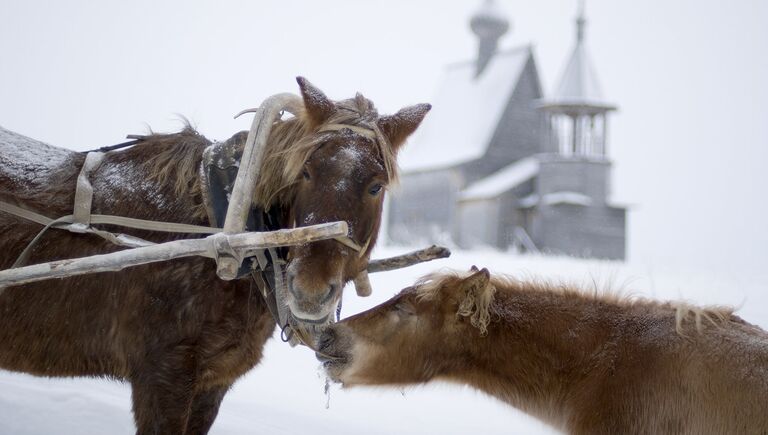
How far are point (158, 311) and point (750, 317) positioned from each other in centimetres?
650

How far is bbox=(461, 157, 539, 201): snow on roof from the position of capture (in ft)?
94.8

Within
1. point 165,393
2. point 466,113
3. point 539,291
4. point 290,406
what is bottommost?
point 290,406

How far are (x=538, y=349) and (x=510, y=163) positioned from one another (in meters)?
28.7

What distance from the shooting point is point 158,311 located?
3475 millimetres

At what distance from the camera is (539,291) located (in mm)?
3689

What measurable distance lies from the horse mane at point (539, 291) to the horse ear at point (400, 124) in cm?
78

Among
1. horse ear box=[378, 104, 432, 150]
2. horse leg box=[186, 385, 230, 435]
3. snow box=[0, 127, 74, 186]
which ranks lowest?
horse leg box=[186, 385, 230, 435]

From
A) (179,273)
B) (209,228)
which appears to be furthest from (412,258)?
(179,273)

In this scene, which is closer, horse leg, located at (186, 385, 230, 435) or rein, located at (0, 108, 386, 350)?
rein, located at (0, 108, 386, 350)

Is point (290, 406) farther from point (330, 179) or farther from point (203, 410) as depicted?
point (330, 179)

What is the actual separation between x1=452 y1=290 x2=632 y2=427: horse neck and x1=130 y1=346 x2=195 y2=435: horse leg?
141 cm

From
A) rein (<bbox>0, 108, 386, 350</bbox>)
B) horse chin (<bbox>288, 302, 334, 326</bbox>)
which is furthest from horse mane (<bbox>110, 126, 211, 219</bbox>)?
horse chin (<bbox>288, 302, 334, 326</bbox>)

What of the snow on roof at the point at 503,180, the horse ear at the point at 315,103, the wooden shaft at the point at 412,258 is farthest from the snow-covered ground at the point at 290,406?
the snow on roof at the point at 503,180

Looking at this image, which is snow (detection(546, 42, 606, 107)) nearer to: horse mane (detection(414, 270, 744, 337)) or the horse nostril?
horse mane (detection(414, 270, 744, 337))
